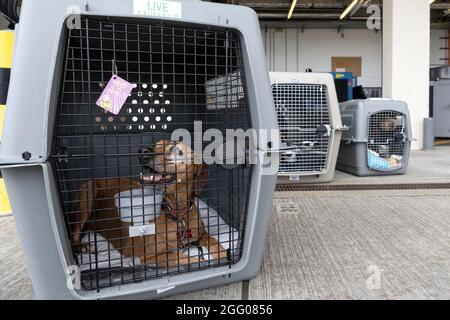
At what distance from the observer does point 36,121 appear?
108 cm

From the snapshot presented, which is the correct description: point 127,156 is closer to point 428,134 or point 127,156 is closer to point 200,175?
point 200,175

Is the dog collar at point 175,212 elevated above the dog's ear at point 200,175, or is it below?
below

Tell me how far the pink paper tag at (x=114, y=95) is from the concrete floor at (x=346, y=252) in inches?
27.6

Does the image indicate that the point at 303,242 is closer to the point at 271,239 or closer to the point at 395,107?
the point at 271,239

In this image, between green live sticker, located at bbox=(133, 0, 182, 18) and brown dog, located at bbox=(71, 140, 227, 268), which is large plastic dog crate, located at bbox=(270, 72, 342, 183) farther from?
green live sticker, located at bbox=(133, 0, 182, 18)

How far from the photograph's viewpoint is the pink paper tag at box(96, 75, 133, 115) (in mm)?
1280

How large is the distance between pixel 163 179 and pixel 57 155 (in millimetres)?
494

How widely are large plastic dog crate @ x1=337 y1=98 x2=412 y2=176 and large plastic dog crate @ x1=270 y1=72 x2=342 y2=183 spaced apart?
0.48 metres

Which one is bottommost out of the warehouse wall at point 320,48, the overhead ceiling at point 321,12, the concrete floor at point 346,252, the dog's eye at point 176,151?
the concrete floor at point 346,252

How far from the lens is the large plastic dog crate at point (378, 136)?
362 cm

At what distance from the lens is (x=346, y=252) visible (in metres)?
1.77

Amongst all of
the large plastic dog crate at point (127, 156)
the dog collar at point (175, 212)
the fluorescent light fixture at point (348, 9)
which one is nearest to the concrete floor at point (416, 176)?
the large plastic dog crate at point (127, 156)

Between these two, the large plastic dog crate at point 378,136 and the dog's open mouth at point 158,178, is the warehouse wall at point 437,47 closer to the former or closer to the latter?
the large plastic dog crate at point 378,136
